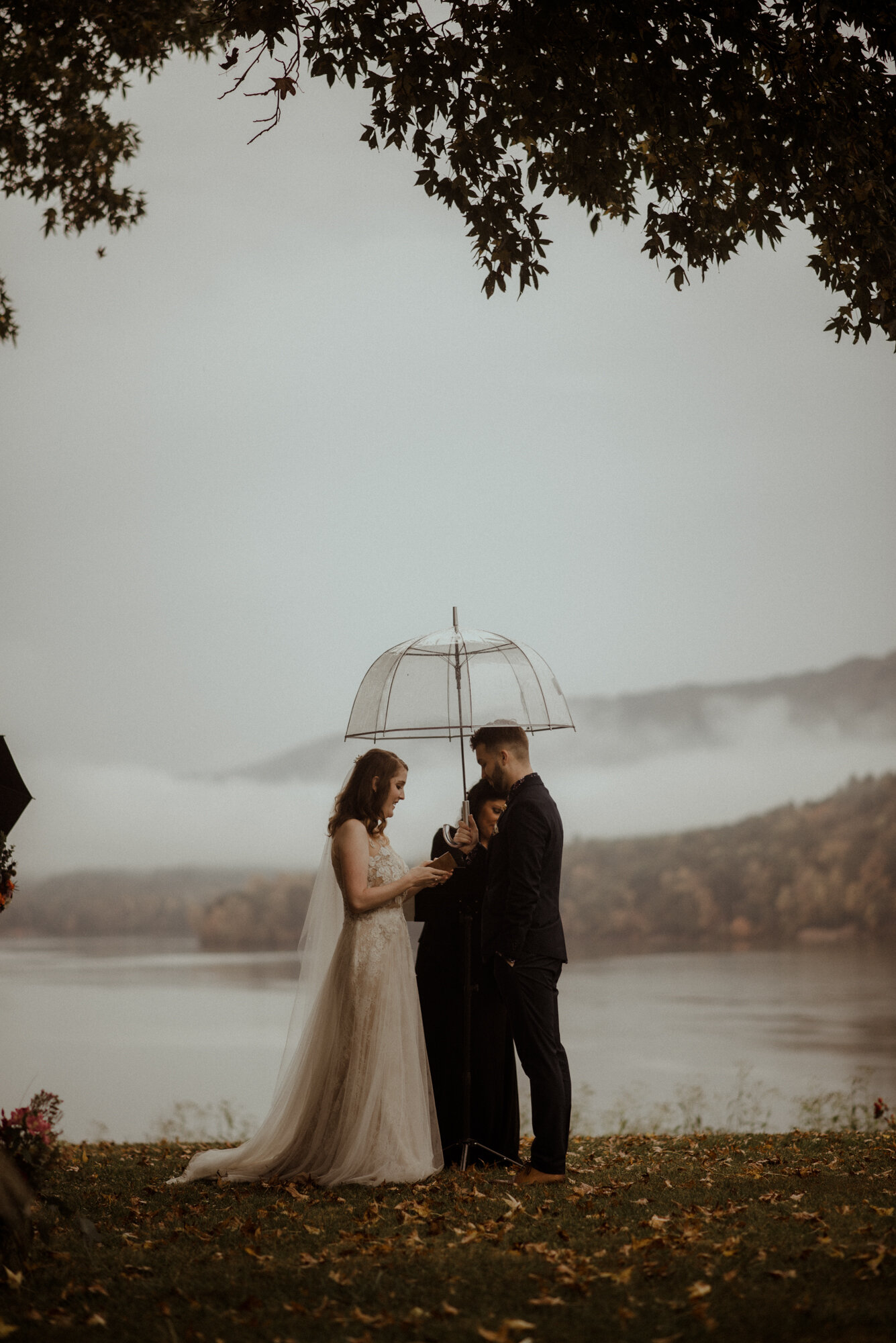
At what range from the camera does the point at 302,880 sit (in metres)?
18.6

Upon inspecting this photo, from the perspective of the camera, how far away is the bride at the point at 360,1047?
5.54 metres

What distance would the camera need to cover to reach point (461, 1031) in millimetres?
6004

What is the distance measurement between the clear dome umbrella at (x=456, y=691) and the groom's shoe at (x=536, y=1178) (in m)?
2.20

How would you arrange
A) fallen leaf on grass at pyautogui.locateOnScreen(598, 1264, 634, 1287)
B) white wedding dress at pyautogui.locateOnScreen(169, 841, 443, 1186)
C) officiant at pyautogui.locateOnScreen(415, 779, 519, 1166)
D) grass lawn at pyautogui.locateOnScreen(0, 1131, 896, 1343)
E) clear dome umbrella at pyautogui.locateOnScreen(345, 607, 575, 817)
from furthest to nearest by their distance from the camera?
clear dome umbrella at pyautogui.locateOnScreen(345, 607, 575, 817) → officiant at pyautogui.locateOnScreen(415, 779, 519, 1166) → white wedding dress at pyautogui.locateOnScreen(169, 841, 443, 1186) → fallen leaf on grass at pyautogui.locateOnScreen(598, 1264, 634, 1287) → grass lawn at pyautogui.locateOnScreen(0, 1131, 896, 1343)

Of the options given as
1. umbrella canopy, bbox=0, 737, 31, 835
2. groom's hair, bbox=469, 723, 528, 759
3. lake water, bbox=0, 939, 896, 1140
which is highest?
groom's hair, bbox=469, 723, 528, 759

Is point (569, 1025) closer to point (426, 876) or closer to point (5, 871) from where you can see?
point (426, 876)

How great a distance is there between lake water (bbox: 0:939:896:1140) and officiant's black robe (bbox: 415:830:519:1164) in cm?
635

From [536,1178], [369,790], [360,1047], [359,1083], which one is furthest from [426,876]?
[536,1178]

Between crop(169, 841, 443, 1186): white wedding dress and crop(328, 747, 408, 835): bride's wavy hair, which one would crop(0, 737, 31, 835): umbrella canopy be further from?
crop(169, 841, 443, 1186): white wedding dress

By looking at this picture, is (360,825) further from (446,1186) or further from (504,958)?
(446,1186)

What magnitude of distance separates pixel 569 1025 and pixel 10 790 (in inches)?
494

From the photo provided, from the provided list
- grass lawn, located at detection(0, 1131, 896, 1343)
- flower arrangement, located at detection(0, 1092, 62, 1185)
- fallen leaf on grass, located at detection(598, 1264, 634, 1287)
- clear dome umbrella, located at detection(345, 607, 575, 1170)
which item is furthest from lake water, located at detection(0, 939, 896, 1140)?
fallen leaf on grass, located at detection(598, 1264, 634, 1287)

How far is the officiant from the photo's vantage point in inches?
235

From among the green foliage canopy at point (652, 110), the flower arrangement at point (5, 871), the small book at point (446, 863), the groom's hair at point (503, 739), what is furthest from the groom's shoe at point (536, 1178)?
the green foliage canopy at point (652, 110)
